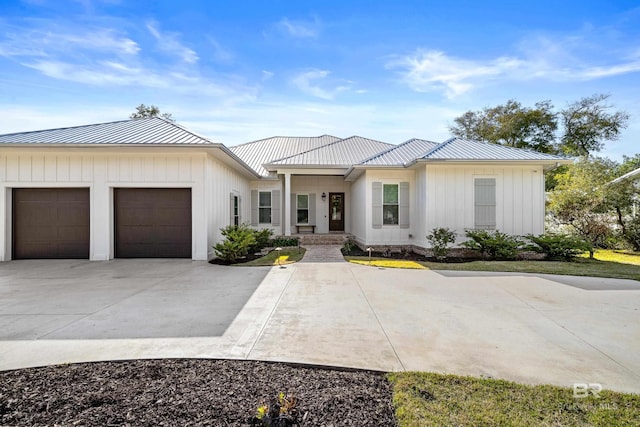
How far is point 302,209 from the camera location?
17156mm

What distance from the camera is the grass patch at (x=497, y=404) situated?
227 cm

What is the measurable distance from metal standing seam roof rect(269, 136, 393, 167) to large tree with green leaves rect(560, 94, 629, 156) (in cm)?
1625

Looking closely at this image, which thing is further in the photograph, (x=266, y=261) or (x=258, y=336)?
(x=266, y=261)

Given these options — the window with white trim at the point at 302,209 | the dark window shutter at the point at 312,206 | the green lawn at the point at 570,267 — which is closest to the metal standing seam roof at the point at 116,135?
the green lawn at the point at 570,267

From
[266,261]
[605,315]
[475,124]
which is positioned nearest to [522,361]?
[605,315]

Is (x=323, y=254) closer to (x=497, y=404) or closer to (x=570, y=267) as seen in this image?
(x=570, y=267)

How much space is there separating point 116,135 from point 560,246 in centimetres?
1403

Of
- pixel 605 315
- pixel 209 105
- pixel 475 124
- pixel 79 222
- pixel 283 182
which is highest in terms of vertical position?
pixel 475 124

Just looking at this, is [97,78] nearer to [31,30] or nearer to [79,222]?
[31,30]

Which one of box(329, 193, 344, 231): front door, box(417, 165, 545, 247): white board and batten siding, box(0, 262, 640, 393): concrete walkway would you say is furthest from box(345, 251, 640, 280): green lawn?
box(329, 193, 344, 231): front door

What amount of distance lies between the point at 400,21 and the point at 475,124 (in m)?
→ 23.3

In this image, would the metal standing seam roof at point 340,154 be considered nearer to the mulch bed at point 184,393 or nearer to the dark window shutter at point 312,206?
the dark window shutter at point 312,206

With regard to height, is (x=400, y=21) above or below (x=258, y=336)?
above

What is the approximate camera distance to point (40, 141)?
30.6ft
